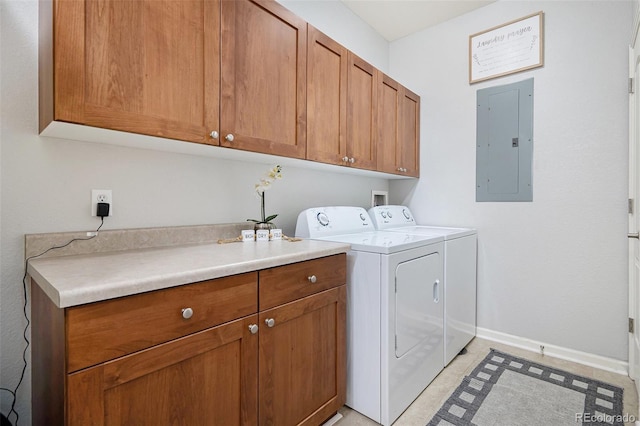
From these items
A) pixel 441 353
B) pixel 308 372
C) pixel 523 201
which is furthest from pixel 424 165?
pixel 308 372

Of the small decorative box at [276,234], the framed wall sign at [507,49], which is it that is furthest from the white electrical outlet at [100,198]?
the framed wall sign at [507,49]

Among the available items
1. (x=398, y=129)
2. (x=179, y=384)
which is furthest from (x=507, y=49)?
(x=179, y=384)

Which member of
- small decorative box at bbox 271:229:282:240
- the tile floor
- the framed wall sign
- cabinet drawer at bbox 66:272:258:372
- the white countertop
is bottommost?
the tile floor

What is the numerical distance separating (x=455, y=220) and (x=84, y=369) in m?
2.66

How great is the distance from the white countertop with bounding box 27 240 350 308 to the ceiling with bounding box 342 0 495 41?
7.16ft

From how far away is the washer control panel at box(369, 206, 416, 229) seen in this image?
2475 millimetres

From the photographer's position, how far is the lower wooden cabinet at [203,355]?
76 centimetres

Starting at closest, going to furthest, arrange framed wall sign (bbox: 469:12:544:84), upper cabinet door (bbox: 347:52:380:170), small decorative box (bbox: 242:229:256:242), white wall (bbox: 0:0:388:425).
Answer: white wall (bbox: 0:0:388:425), small decorative box (bbox: 242:229:256:242), upper cabinet door (bbox: 347:52:380:170), framed wall sign (bbox: 469:12:544:84)

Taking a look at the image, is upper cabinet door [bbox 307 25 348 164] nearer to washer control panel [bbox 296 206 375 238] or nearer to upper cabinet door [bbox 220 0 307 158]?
upper cabinet door [bbox 220 0 307 158]

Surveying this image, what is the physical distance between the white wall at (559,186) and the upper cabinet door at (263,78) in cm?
165

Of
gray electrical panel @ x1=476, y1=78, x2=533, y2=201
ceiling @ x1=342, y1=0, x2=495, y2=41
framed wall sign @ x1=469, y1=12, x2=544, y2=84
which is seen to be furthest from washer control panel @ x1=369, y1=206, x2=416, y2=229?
ceiling @ x1=342, y1=0, x2=495, y2=41

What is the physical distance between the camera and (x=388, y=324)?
1.49m

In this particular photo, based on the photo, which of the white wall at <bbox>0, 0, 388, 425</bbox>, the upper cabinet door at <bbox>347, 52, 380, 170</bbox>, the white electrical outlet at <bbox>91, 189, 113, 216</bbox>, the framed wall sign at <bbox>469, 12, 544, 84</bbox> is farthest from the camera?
the framed wall sign at <bbox>469, 12, 544, 84</bbox>

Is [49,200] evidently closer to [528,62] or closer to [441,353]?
[441,353]
